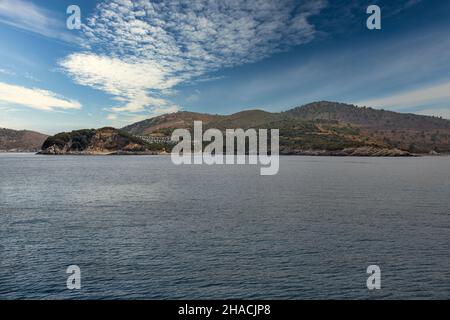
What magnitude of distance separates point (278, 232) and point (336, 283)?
53.1 ft

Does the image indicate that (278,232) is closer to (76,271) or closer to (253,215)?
(253,215)

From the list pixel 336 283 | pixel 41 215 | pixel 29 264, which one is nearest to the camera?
pixel 336 283

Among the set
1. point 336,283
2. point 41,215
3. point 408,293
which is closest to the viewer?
point 408,293

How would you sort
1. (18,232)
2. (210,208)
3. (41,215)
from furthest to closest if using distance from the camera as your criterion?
(210,208) < (41,215) < (18,232)

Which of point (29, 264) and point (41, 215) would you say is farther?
point (41, 215)

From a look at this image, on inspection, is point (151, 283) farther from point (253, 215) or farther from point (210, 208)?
point (210, 208)

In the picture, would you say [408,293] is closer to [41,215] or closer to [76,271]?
[76,271]

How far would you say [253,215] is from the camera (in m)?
58.5

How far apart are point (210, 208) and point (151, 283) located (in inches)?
1437
